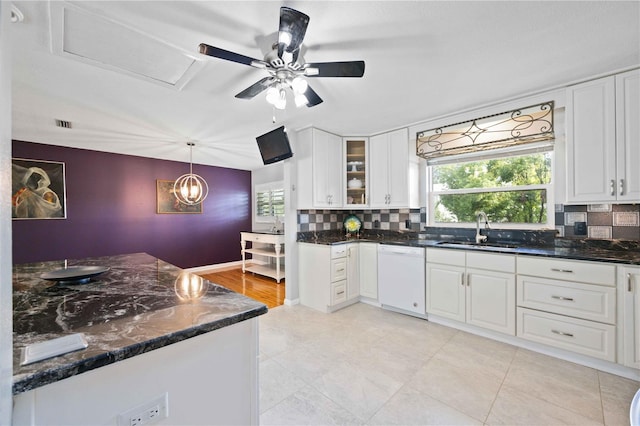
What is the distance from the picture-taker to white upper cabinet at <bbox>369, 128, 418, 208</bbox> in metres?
3.25

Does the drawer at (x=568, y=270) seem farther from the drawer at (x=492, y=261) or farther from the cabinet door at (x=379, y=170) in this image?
the cabinet door at (x=379, y=170)

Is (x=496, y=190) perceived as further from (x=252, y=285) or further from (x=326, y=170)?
(x=252, y=285)

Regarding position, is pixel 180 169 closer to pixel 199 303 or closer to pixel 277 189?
pixel 277 189

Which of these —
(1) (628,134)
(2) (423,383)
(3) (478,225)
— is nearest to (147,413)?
(2) (423,383)

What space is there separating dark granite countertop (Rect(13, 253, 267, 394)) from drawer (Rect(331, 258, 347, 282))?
184cm

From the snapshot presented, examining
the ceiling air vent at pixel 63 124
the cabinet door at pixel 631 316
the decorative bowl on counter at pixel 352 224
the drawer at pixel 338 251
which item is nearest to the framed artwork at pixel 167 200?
the ceiling air vent at pixel 63 124

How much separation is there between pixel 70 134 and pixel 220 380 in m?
4.14

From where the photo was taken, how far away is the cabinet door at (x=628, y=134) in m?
1.96

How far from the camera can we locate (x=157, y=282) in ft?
4.82

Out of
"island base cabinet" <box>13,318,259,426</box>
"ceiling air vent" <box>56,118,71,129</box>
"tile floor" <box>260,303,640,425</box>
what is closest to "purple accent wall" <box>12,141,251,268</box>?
"ceiling air vent" <box>56,118,71,129</box>

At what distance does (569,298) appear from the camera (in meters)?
2.06

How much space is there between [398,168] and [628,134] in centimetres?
191

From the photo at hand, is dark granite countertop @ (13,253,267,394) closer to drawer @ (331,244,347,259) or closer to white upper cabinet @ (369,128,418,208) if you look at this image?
drawer @ (331,244,347,259)

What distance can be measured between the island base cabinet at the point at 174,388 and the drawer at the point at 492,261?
2.27 meters
